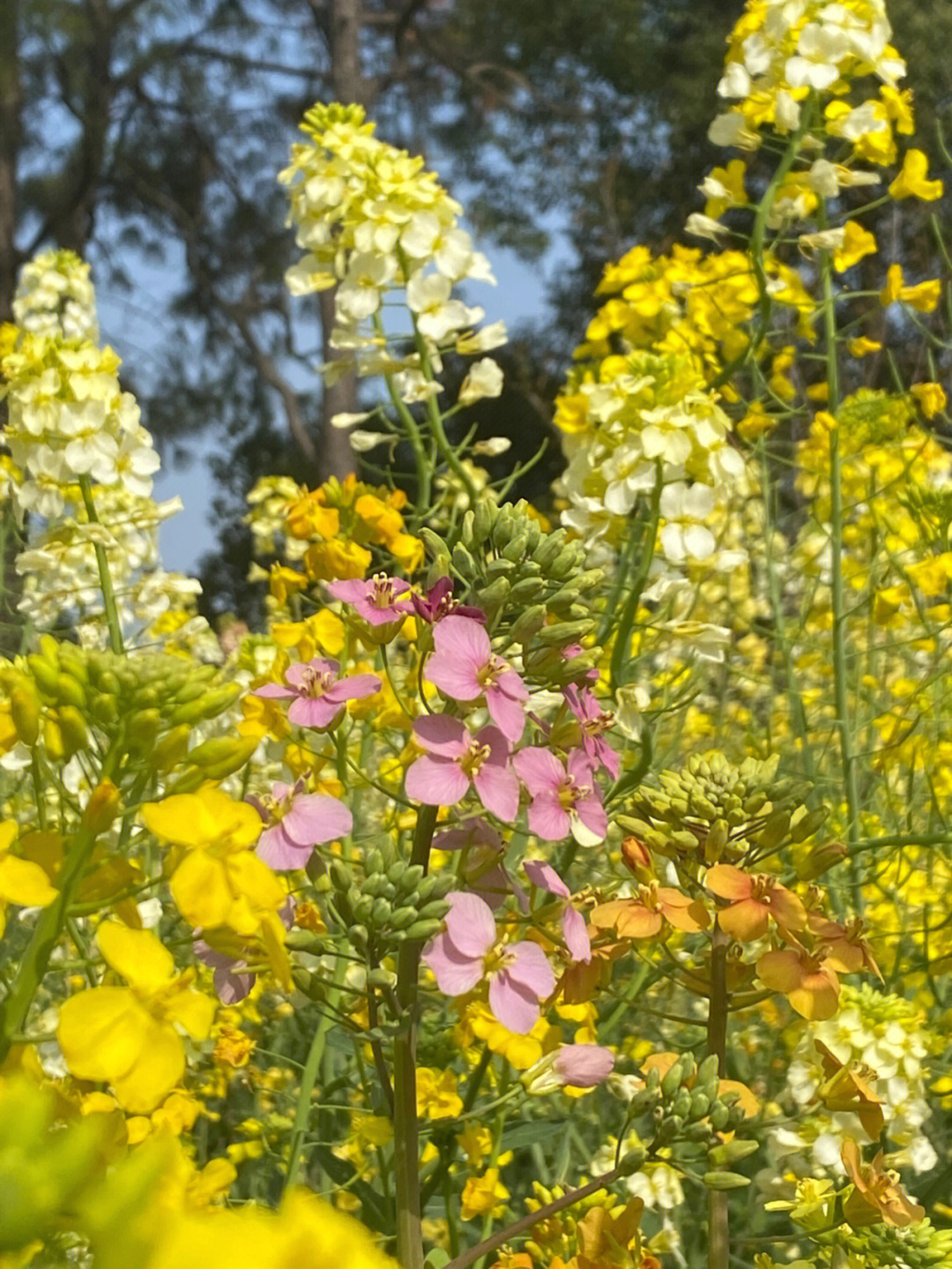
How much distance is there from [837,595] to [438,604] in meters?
0.88

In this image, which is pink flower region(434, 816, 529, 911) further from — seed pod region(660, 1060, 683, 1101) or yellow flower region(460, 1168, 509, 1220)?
yellow flower region(460, 1168, 509, 1220)

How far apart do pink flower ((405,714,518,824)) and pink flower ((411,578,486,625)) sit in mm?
46

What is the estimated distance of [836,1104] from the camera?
1.86ft

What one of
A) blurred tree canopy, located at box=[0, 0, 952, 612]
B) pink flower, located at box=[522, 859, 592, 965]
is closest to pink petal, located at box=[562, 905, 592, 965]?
pink flower, located at box=[522, 859, 592, 965]

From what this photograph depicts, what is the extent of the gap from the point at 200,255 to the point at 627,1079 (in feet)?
25.9

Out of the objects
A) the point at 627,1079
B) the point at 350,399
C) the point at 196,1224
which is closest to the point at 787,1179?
the point at 627,1079

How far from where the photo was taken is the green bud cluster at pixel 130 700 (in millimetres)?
418

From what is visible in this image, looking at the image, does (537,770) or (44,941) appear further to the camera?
(537,770)

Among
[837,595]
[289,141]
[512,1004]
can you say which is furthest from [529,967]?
[289,141]

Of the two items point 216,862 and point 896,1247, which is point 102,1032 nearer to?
point 216,862

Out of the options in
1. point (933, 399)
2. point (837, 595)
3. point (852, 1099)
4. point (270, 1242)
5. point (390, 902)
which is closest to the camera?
point (270, 1242)

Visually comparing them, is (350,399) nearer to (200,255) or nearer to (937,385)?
(200,255)

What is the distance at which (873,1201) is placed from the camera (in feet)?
1.76

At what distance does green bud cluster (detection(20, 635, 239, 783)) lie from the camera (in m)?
0.42
